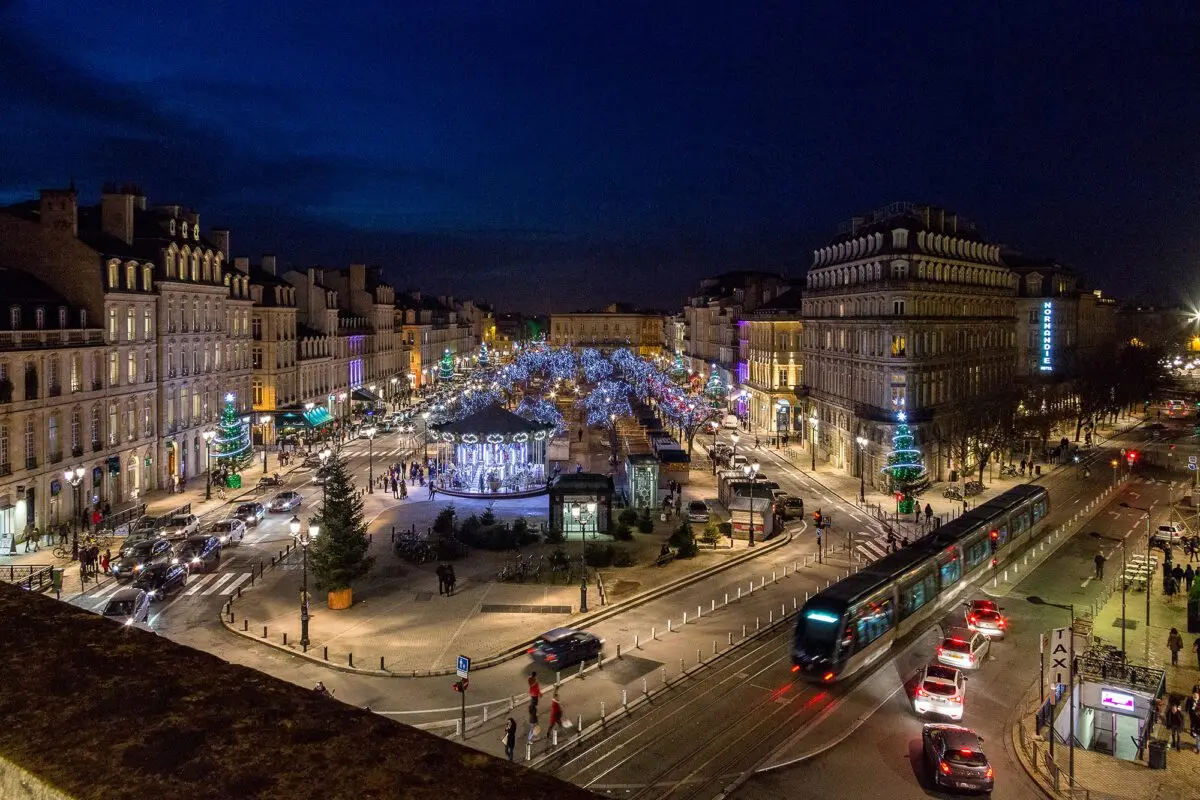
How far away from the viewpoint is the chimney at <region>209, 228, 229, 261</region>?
7231 cm

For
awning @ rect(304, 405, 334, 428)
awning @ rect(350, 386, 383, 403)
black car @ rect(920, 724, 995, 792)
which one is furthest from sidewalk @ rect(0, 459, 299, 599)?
awning @ rect(350, 386, 383, 403)

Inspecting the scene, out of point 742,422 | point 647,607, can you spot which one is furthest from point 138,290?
point 742,422

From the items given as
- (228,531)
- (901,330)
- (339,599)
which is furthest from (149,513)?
(901,330)

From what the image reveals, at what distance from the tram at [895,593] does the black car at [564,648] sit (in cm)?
617

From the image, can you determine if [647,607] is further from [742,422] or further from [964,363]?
[742,422]

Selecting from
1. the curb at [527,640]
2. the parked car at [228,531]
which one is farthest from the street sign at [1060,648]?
the parked car at [228,531]

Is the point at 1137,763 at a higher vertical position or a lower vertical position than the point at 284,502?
lower

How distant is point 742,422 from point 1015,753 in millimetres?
80778

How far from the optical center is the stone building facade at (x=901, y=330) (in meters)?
62.1

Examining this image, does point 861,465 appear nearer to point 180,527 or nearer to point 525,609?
point 525,609

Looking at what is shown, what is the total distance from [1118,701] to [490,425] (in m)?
39.0

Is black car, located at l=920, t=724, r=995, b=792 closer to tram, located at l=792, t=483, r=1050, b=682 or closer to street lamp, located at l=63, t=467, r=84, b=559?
tram, located at l=792, t=483, r=1050, b=682

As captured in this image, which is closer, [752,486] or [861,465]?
[752,486]

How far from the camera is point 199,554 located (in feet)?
125
